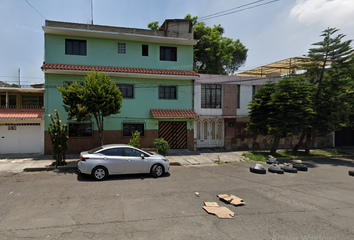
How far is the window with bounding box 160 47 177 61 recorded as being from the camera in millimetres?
16172

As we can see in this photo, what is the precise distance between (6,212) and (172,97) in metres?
12.0

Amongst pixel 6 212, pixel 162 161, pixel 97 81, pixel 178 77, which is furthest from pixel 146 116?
pixel 6 212

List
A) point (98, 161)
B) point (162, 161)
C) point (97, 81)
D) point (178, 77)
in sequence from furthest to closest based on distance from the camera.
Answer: point (178, 77)
point (97, 81)
point (162, 161)
point (98, 161)

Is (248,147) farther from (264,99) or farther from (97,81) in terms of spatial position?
(97,81)

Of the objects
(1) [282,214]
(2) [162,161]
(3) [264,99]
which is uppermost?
(3) [264,99]

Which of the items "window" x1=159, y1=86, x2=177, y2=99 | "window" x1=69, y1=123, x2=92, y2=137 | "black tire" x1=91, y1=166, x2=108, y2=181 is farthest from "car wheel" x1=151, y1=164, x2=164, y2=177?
"window" x1=159, y1=86, x2=177, y2=99

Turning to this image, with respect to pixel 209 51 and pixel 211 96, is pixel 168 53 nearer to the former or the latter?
pixel 211 96

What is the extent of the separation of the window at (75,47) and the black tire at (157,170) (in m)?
10.2

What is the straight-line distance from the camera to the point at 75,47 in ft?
47.4

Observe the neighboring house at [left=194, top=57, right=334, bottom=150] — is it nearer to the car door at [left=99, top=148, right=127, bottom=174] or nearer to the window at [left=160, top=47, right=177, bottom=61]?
the window at [left=160, top=47, right=177, bottom=61]

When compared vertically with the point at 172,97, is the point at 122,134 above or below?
below

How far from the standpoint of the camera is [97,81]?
1073cm

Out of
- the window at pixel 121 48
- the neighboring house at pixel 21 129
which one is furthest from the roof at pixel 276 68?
the neighboring house at pixel 21 129

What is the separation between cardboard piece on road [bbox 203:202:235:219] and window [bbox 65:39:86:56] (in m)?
13.4
